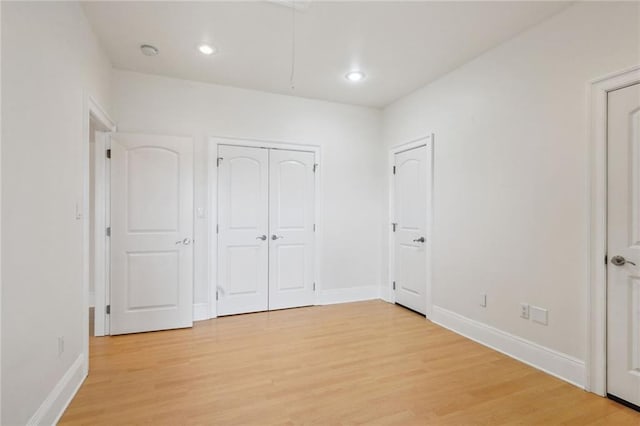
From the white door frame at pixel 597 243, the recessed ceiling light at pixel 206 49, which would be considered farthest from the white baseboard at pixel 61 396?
the white door frame at pixel 597 243

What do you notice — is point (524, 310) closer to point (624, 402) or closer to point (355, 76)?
point (624, 402)

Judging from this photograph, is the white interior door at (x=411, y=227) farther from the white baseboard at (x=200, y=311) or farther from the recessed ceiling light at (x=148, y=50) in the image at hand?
the recessed ceiling light at (x=148, y=50)

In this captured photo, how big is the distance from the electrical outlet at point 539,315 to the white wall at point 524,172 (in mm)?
40

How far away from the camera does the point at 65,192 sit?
2062mm

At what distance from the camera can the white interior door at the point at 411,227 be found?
3.88 m

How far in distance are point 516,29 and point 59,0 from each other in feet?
10.8

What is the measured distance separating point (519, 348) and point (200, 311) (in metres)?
3.21

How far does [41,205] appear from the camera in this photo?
1749mm

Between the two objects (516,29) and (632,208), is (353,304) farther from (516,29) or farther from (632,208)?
(516,29)

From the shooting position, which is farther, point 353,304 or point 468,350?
point 353,304

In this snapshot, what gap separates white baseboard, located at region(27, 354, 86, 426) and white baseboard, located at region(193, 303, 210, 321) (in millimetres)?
1362

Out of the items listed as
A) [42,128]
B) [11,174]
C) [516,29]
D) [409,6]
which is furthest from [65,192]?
[516,29]

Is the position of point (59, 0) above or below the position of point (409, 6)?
below

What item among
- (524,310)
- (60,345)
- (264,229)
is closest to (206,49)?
(264,229)
